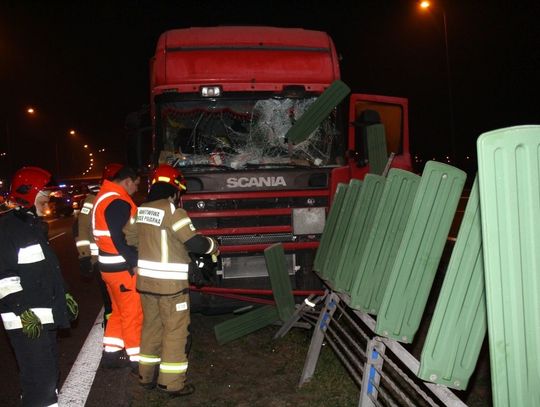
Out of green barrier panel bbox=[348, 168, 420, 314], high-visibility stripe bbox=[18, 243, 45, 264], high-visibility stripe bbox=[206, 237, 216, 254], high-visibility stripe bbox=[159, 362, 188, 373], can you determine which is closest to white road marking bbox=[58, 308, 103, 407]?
high-visibility stripe bbox=[159, 362, 188, 373]

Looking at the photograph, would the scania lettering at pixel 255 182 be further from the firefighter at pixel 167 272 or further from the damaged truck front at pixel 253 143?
the firefighter at pixel 167 272

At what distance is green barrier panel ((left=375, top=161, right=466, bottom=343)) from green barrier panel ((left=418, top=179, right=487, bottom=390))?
1.45 ft

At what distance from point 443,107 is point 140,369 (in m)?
35.7

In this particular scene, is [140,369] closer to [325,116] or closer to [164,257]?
[164,257]

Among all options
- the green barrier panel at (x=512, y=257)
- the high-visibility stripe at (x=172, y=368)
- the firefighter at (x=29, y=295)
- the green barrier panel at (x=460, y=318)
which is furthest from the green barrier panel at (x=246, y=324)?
the green barrier panel at (x=512, y=257)

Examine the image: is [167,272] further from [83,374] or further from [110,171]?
[110,171]

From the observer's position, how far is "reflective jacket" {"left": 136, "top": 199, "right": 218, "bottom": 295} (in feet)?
14.9

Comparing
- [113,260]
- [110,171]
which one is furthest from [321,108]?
[113,260]

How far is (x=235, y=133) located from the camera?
20.9 ft

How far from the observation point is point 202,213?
6055 mm

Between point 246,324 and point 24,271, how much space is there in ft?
9.06

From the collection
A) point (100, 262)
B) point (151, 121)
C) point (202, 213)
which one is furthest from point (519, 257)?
point (151, 121)

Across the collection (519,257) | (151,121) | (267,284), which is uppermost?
(151,121)

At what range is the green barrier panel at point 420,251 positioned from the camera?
277 cm
